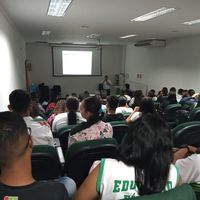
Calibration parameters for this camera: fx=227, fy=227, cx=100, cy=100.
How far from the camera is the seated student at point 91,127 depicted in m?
2.30

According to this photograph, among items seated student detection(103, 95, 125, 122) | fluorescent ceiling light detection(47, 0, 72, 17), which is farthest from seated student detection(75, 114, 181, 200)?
fluorescent ceiling light detection(47, 0, 72, 17)

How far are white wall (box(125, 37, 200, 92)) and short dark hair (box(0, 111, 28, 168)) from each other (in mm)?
7721

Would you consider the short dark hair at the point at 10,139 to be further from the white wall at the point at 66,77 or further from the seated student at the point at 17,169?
the white wall at the point at 66,77

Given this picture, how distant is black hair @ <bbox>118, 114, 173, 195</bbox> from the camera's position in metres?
1.11

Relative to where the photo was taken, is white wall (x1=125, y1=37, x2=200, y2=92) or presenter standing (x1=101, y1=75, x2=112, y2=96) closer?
white wall (x1=125, y1=37, x2=200, y2=92)

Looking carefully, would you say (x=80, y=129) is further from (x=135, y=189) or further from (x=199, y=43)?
(x=199, y=43)

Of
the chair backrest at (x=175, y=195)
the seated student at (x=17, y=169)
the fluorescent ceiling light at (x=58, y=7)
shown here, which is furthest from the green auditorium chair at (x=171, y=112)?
the seated student at (x=17, y=169)

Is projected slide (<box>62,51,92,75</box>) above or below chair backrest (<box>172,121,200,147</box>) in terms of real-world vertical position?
above

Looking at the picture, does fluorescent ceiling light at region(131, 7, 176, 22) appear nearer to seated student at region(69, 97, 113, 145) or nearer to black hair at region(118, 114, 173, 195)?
seated student at region(69, 97, 113, 145)

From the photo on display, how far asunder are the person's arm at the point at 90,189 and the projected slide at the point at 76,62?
10.9m

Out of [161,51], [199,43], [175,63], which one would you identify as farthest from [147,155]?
[161,51]

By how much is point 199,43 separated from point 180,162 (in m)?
7.17

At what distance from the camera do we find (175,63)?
8.92 metres

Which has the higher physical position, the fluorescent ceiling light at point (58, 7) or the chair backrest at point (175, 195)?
the fluorescent ceiling light at point (58, 7)
